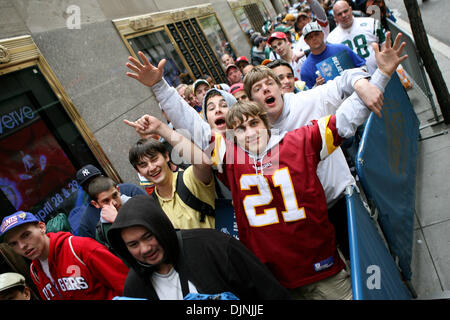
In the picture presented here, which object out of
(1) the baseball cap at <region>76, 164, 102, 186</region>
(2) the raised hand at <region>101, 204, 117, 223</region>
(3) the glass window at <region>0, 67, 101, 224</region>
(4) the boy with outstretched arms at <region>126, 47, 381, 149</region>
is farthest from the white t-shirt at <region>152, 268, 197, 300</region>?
(3) the glass window at <region>0, 67, 101, 224</region>

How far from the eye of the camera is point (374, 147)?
9.09 feet

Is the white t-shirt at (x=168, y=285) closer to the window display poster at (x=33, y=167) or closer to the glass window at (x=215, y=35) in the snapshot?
the window display poster at (x=33, y=167)

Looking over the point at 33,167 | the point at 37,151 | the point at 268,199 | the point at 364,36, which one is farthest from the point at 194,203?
the point at 364,36

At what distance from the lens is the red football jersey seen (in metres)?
2.08

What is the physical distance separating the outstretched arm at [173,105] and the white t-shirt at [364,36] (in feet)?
11.4

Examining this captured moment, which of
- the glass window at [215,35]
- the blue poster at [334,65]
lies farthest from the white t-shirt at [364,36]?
the glass window at [215,35]

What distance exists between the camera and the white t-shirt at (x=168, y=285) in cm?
176

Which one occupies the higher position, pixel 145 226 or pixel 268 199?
pixel 145 226

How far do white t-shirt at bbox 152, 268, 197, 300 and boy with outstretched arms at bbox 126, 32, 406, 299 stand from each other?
644 millimetres

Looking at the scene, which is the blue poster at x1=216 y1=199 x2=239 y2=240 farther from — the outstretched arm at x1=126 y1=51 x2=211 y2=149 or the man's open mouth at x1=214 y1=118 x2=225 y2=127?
the man's open mouth at x1=214 y1=118 x2=225 y2=127

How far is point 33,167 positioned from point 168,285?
3495 millimetres

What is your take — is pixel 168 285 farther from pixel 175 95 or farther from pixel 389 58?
pixel 389 58

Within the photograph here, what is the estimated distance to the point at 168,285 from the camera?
1798mm
